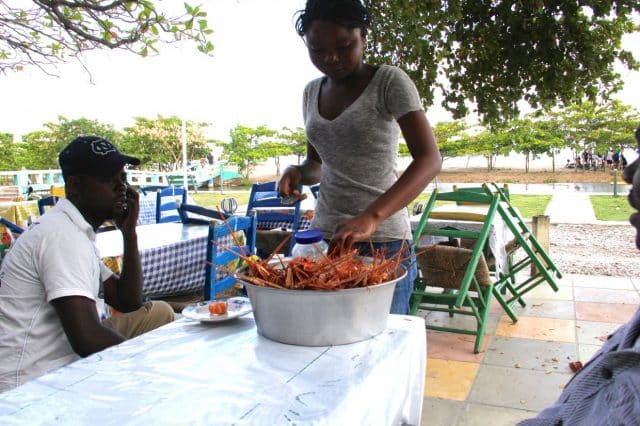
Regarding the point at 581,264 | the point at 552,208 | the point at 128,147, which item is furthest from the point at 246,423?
the point at 128,147

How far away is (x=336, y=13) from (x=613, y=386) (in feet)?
4.01

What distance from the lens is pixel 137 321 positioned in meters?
1.99

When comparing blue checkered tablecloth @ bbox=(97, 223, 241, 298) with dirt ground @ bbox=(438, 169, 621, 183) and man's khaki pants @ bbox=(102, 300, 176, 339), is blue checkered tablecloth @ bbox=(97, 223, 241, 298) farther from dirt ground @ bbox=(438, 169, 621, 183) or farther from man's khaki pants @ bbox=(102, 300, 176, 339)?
dirt ground @ bbox=(438, 169, 621, 183)

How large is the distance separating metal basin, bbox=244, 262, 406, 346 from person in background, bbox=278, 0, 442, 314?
36cm

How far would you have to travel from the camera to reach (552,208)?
12.4m

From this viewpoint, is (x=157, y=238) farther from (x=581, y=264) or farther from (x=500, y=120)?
(x=581, y=264)

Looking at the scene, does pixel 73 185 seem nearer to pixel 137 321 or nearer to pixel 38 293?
pixel 38 293

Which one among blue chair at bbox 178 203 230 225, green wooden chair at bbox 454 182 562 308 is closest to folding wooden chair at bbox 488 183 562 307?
green wooden chair at bbox 454 182 562 308

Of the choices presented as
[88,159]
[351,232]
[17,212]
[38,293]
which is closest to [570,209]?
[17,212]

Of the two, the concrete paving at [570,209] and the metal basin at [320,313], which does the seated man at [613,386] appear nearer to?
the metal basin at [320,313]

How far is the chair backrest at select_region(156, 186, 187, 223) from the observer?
5623 millimetres

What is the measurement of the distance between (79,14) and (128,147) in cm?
2234

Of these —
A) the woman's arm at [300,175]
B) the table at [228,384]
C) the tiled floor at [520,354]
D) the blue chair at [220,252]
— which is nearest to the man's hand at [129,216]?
the blue chair at [220,252]

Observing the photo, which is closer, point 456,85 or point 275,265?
point 275,265
